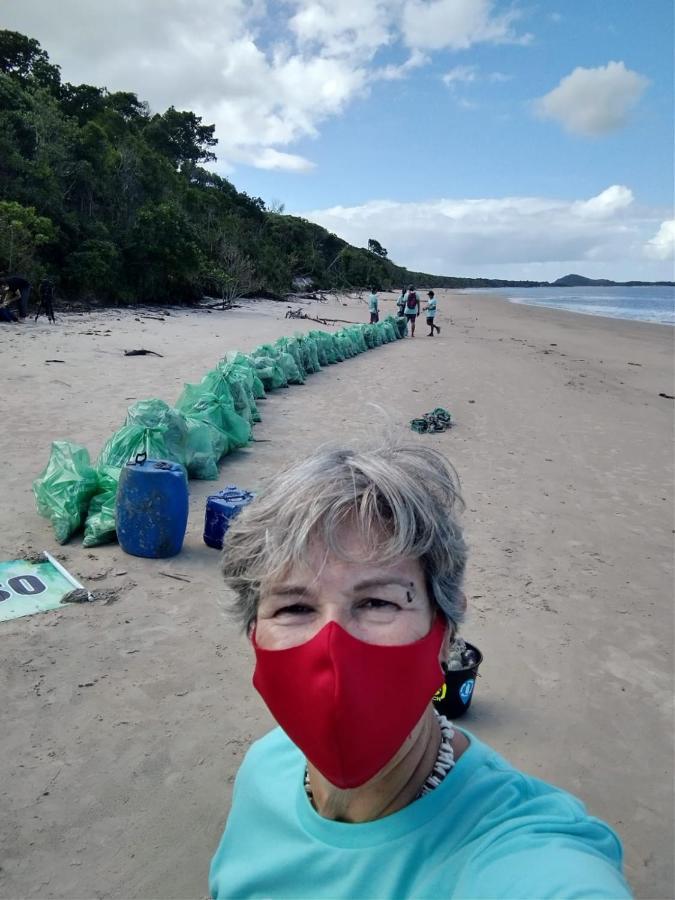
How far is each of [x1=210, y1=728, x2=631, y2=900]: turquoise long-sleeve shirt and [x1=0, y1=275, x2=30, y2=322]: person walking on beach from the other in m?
15.5

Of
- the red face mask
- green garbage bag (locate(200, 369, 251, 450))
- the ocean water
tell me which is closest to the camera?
the red face mask

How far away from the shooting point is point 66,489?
178 inches

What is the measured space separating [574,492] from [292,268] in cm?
3856

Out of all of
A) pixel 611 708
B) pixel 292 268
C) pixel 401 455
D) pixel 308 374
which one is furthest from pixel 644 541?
pixel 292 268

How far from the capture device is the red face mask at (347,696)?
1.15 meters

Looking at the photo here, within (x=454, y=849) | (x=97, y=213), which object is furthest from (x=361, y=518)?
(x=97, y=213)

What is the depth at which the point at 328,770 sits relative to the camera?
1.17m

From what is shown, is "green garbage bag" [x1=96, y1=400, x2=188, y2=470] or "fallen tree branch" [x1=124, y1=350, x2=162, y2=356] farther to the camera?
"fallen tree branch" [x1=124, y1=350, x2=162, y2=356]

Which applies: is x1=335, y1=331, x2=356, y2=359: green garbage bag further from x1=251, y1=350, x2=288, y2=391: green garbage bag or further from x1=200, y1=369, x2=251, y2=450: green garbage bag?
x1=200, y1=369, x2=251, y2=450: green garbage bag

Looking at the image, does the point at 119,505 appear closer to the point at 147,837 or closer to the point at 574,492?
the point at 147,837

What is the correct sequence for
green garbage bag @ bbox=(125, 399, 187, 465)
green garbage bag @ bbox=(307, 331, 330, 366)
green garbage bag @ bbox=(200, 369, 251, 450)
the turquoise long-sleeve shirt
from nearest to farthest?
the turquoise long-sleeve shirt < green garbage bag @ bbox=(125, 399, 187, 465) < green garbage bag @ bbox=(200, 369, 251, 450) < green garbage bag @ bbox=(307, 331, 330, 366)

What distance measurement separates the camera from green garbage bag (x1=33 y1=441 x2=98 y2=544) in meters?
4.44

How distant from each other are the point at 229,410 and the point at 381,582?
5.63m

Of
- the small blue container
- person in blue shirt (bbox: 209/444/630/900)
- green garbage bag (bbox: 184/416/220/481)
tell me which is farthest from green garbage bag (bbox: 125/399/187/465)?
person in blue shirt (bbox: 209/444/630/900)
